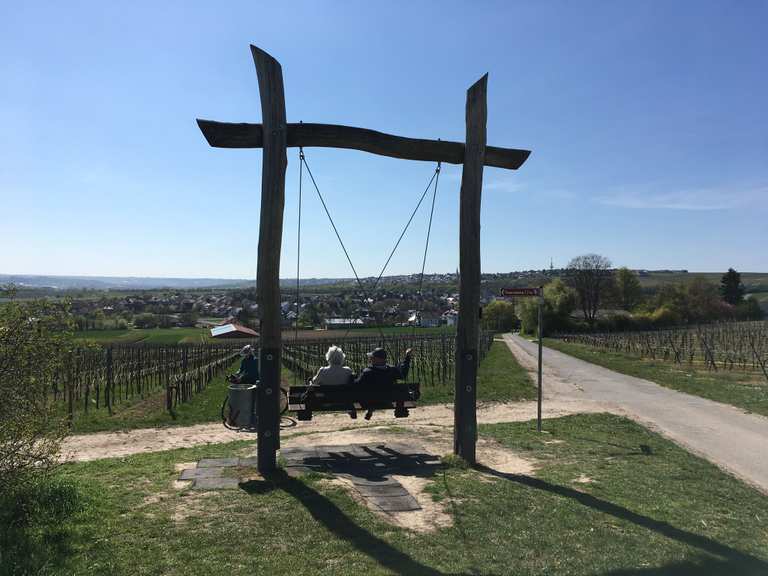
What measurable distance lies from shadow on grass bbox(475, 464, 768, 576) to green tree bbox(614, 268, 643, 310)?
80559 millimetres

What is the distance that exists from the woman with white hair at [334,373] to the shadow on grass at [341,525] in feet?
5.42

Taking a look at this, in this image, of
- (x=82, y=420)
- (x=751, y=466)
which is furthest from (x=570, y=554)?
(x=82, y=420)

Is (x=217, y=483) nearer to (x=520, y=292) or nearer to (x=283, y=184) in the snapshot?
(x=283, y=184)

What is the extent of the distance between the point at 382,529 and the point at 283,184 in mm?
3772

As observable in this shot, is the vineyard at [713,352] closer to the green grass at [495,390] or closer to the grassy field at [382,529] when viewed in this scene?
the green grass at [495,390]

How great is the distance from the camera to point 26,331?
455 centimetres

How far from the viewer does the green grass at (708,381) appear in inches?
612

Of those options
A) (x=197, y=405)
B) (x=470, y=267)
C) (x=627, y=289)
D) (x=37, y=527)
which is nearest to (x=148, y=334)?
(x=197, y=405)

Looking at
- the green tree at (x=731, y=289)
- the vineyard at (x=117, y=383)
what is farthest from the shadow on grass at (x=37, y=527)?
the green tree at (x=731, y=289)

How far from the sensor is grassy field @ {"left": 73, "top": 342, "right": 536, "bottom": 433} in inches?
525

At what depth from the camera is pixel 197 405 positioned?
16234 millimetres

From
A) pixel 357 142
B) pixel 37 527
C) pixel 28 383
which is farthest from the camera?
pixel 357 142

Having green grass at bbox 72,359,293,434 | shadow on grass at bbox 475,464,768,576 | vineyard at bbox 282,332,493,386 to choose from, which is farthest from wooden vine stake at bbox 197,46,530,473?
green grass at bbox 72,359,293,434

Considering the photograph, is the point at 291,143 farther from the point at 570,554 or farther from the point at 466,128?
the point at 570,554
